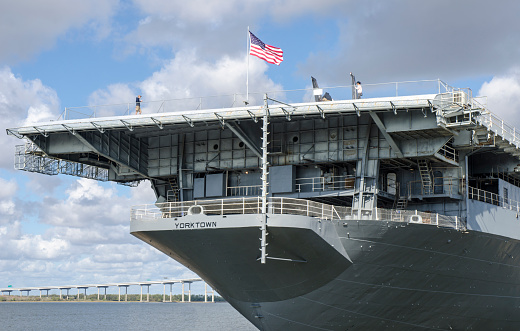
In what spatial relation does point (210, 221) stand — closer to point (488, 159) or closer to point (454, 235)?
point (454, 235)

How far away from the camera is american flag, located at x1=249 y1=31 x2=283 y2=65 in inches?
1083

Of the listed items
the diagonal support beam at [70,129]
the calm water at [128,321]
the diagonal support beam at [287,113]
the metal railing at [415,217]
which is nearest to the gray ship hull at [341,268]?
the metal railing at [415,217]

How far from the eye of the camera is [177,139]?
31922mm

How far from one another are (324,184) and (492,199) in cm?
825

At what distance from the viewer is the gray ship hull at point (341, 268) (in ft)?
80.6

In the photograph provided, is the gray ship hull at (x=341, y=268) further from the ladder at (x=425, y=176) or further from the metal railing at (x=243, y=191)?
the metal railing at (x=243, y=191)

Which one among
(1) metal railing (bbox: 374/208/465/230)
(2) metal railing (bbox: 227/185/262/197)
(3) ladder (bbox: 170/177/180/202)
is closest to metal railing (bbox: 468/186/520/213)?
(1) metal railing (bbox: 374/208/465/230)

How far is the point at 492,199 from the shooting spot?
3209 centimetres

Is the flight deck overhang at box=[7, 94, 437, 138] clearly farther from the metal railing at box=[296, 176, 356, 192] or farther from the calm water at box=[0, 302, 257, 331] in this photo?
the calm water at box=[0, 302, 257, 331]

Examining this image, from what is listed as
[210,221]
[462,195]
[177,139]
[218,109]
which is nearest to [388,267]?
[462,195]

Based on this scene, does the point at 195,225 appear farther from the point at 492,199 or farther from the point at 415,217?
the point at 492,199

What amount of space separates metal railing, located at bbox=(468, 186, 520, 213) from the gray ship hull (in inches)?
89.1

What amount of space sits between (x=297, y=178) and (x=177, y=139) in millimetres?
6012

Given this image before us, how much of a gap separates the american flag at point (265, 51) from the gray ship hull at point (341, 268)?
728 centimetres
